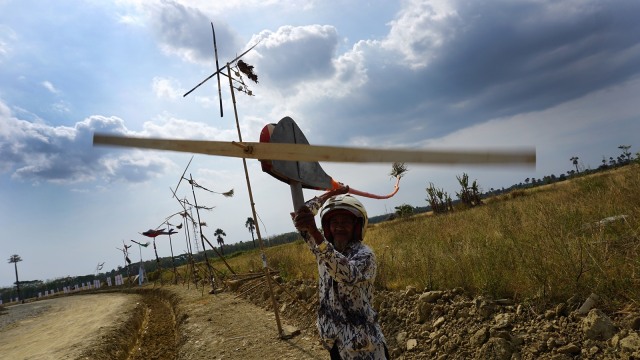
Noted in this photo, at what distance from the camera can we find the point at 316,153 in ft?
3.71

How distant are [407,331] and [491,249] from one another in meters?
1.94

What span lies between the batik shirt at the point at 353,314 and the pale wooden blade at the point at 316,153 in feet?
4.00

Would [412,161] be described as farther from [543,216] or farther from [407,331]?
[543,216]

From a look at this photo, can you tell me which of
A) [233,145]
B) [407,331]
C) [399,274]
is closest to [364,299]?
[233,145]

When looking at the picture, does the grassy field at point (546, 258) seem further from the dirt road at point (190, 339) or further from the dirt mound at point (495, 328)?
the dirt road at point (190, 339)

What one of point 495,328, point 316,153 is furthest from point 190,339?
point 316,153

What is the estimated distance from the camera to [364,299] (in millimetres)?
2570

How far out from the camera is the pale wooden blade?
0.95 m

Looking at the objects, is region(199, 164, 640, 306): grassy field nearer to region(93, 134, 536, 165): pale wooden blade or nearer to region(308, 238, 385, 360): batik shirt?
region(308, 238, 385, 360): batik shirt

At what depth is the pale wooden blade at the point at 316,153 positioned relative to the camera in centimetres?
95

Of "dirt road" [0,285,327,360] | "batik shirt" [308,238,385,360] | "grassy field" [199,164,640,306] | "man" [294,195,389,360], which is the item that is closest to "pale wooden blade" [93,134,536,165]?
"man" [294,195,389,360]

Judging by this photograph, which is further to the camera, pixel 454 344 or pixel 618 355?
pixel 454 344

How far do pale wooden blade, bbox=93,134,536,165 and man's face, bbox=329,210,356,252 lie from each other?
142 centimetres

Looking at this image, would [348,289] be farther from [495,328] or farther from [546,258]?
[546,258]
